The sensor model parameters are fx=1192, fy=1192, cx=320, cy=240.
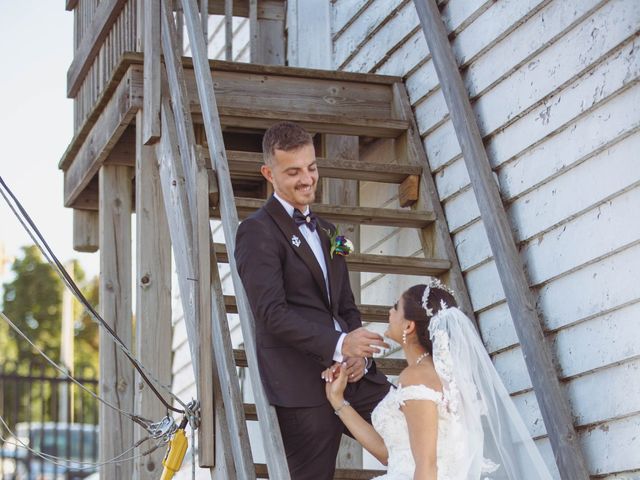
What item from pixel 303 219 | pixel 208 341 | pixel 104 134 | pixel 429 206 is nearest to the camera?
pixel 303 219

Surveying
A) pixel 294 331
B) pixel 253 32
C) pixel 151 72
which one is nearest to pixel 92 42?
pixel 253 32

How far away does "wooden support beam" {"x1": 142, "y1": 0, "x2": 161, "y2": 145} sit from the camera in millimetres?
5918

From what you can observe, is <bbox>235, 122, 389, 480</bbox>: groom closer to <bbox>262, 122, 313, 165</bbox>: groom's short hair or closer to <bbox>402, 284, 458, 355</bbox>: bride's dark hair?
<bbox>262, 122, 313, 165</bbox>: groom's short hair

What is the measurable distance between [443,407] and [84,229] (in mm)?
5055

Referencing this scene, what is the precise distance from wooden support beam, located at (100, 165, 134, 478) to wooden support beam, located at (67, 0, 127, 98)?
0.81 m

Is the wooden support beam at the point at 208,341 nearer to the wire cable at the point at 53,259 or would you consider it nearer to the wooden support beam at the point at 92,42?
the wire cable at the point at 53,259

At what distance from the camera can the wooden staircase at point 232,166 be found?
478 cm

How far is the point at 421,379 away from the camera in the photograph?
404 centimetres

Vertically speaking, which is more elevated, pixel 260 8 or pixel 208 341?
pixel 260 8

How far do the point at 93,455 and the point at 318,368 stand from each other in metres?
20.3

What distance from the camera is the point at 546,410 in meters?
4.86

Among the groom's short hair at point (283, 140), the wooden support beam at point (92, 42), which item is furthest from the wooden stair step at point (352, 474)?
the wooden support beam at point (92, 42)

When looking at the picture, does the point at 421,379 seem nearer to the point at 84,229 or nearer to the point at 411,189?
the point at 411,189

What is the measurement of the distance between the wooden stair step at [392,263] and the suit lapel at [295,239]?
1.28 m
